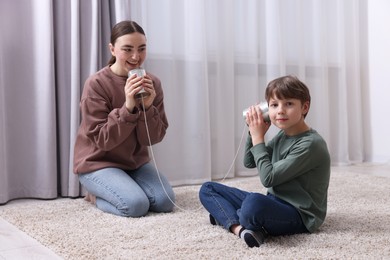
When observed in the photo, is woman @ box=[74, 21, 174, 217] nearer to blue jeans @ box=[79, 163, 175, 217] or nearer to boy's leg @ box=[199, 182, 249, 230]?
blue jeans @ box=[79, 163, 175, 217]

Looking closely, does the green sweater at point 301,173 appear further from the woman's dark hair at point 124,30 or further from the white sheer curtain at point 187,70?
the white sheer curtain at point 187,70

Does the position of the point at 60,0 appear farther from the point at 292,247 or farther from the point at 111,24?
the point at 292,247

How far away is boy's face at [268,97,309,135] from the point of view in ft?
4.60

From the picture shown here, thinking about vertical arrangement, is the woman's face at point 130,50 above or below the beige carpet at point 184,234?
above

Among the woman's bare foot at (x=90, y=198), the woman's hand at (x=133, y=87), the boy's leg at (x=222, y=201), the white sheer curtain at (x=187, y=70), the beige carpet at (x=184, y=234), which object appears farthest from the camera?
the white sheer curtain at (x=187, y=70)

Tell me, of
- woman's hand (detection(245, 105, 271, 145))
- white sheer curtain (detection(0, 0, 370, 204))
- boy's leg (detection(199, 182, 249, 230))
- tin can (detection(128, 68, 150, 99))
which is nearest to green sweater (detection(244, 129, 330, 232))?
woman's hand (detection(245, 105, 271, 145))

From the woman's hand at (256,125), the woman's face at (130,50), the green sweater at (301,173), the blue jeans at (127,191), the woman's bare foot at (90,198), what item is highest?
the woman's face at (130,50)

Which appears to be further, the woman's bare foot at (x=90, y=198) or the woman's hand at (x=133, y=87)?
the woman's bare foot at (x=90, y=198)

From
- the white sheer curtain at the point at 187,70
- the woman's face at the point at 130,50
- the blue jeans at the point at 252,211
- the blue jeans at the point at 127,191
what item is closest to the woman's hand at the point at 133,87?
the woman's face at the point at 130,50

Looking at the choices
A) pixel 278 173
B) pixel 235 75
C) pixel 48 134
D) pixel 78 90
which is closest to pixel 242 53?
pixel 235 75

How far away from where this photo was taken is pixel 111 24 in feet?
7.61

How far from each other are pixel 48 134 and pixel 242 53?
1.29 metres

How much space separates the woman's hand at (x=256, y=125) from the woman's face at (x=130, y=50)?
0.62m

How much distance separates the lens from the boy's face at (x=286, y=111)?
1.40 m
